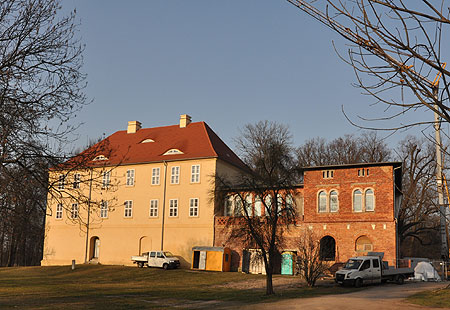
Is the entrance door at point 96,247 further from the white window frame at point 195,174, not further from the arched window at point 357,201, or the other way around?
the arched window at point 357,201

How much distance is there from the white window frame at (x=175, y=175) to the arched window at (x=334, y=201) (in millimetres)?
15135

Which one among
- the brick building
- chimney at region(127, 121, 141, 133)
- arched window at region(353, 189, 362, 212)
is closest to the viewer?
the brick building

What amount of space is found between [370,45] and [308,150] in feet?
189

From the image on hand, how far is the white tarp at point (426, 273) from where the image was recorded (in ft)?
112

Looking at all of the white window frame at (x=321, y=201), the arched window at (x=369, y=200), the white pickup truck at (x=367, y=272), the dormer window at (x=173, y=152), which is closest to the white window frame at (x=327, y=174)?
the white window frame at (x=321, y=201)

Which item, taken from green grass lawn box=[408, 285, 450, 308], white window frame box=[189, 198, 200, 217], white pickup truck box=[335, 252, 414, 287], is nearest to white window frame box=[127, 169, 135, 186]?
white window frame box=[189, 198, 200, 217]

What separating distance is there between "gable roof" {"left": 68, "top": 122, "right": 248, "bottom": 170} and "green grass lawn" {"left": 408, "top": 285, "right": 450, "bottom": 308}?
24.1 meters

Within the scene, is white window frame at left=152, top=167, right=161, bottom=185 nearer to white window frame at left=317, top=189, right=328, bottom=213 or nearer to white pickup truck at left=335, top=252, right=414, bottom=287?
white window frame at left=317, top=189, right=328, bottom=213

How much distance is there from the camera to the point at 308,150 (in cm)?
6172

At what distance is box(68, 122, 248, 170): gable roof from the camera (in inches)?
1839

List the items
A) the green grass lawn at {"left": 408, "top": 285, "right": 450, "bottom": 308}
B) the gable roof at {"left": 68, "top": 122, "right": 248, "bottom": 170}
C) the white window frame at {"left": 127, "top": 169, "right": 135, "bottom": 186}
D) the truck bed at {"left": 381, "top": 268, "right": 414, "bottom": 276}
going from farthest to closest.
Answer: the white window frame at {"left": 127, "top": 169, "right": 135, "bottom": 186} → the gable roof at {"left": 68, "top": 122, "right": 248, "bottom": 170} → the truck bed at {"left": 381, "top": 268, "right": 414, "bottom": 276} → the green grass lawn at {"left": 408, "top": 285, "right": 450, "bottom": 308}

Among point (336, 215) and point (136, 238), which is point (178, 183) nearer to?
point (136, 238)

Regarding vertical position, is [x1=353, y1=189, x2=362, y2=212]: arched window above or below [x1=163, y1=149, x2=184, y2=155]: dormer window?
below

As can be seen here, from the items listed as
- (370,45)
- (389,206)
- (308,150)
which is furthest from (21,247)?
(370,45)
